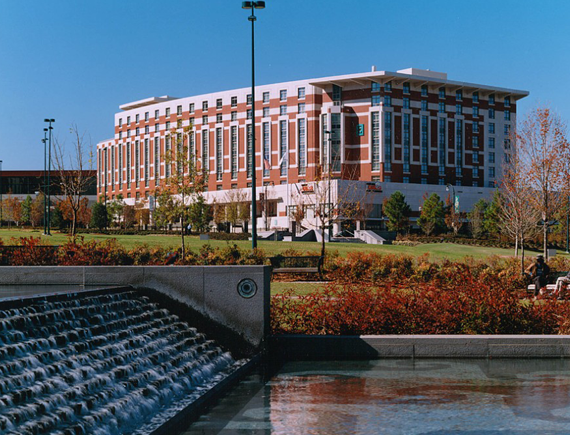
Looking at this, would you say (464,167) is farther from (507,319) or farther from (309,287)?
(507,319)

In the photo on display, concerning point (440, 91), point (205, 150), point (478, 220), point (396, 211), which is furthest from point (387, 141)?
point (205, 150)

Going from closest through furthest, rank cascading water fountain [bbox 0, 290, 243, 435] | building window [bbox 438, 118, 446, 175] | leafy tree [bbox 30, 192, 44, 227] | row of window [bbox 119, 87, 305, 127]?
1. cascading water fountain [bbox 0, 290, 243, 435]
2. leafy tree [bbox 30, 192, 44, 227]
3. row of window [bbox 119, 87, 305, 127]
4. building window [bbox 438, 118, 446, 175]

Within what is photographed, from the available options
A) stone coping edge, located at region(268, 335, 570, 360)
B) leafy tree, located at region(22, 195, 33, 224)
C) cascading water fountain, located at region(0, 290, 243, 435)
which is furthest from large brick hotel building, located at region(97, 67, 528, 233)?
cascading water fountain, located at region(0, 290, 243, 435)

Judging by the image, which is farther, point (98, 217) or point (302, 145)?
point (302, 145)

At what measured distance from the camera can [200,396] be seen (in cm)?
922

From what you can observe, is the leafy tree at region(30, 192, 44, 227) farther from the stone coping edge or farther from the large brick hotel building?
the stone coping edge

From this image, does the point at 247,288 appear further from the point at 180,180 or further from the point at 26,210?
the point at 26,210

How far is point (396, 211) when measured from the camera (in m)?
80.3

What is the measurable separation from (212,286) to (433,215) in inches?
2751

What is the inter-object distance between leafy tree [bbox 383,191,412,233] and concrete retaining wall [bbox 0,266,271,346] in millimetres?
68494

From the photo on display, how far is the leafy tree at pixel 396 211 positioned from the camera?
264 feet

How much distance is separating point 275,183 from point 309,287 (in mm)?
72770

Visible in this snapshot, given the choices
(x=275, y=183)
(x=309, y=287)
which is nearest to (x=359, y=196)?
(x=275, y=183)

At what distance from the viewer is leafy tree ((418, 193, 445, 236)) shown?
80062 millimetres
